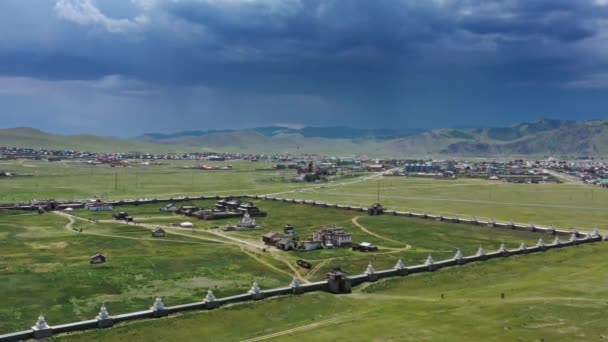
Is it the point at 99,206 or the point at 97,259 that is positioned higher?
the point at 99,206

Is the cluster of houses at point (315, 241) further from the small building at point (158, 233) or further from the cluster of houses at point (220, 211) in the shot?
the cluster of houses at point (220, 211)

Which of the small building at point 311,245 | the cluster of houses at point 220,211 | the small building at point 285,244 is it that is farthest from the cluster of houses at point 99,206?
the small building at point 311,245

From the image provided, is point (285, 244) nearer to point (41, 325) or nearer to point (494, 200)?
point (41, 325)

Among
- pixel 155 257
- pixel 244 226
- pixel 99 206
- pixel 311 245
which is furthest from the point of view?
pixel 99 206

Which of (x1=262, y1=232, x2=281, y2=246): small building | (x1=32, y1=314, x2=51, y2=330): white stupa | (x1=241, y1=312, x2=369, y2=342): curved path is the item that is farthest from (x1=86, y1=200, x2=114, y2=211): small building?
(x1=241, y1=312, x2=369, y2=342): curved path

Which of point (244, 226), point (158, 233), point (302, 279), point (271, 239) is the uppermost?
point (271, 239)

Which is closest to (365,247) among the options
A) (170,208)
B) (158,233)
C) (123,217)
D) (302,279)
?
(302,279)

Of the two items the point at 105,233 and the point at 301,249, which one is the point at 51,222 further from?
the point at 301,249
